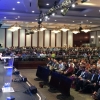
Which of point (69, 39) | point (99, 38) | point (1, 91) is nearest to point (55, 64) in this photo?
point (1, 91)

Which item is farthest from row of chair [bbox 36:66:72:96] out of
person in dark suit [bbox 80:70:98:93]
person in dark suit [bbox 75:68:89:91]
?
person in dark suit [bbox 80:70:98:93]

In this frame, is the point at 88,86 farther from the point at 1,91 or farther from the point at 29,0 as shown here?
the point at 29,0

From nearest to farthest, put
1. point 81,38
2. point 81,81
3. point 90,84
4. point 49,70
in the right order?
point 90,84 → point 81,81 → point 49,70 → point 81,38

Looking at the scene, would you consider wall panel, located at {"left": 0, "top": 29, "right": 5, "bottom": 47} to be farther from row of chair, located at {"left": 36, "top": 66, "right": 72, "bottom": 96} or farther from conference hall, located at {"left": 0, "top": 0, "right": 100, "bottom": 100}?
row of chair, located at {"left": 36, "top": 66, "right": 72, "bottom": 96}

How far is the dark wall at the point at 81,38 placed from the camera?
1313 inches

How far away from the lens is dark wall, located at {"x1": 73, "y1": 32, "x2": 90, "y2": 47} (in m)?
33.3

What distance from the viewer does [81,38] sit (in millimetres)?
33625

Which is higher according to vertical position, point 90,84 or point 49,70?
point 49,70

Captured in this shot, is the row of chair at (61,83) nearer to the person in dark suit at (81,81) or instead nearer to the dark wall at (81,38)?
the person in dark suit at (81,81)

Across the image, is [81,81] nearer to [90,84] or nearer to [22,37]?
[90,84]

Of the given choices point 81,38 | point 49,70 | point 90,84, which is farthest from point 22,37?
point 90,84

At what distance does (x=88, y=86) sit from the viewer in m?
9.51

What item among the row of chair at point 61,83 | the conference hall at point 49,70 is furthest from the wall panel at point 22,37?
the row of chair at point 61,83

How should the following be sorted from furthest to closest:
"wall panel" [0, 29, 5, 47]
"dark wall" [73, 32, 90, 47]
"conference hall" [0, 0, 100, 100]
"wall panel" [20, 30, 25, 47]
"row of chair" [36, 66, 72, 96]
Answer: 1. "dark wall" [73, 32, 90, 47]
2. "wall panel" [20, 30, 25, 47]
3. "wall panel" [0, 29, 5, 47]
4. "row of chair" [36, 66, 72, 96]
5. "conference hall" [0, 0, 100, 100]
